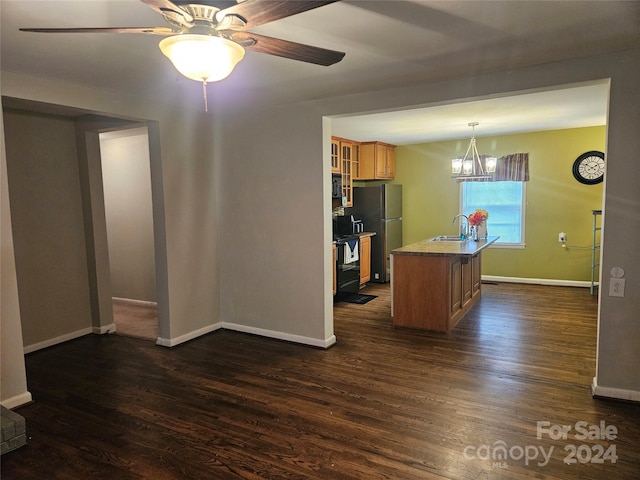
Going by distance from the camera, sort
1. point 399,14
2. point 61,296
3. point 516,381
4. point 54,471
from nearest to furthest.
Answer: point 399,14
point 54,471
point 516,381
point 61,296

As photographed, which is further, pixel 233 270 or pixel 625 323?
pixel 233 270

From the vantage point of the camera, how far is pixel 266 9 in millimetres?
1504

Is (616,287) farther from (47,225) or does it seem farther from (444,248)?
(47,225)

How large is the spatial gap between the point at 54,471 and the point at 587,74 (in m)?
4.02

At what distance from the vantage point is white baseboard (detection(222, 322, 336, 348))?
4.04 meters

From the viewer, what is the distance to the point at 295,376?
11.1 feet

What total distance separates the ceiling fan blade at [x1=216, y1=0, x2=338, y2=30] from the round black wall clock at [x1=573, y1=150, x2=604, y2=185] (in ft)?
19.7

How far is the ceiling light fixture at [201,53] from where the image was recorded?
5.23 feet

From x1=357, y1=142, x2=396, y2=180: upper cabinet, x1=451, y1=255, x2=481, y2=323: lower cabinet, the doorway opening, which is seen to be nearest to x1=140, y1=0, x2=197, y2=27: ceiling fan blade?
x1=451, y1=255, x2=481, y2=323: lower cabinet

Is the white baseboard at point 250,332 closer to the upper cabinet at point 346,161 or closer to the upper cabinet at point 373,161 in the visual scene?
the upper cabinet at point 346,161

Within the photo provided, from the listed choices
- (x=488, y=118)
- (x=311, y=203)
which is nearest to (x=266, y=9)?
(x=311, y=203)

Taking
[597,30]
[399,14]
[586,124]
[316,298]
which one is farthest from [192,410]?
[586,124]

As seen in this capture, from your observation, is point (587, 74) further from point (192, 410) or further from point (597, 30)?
point (192, 410)

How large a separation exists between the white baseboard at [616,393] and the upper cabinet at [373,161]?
4636mm
